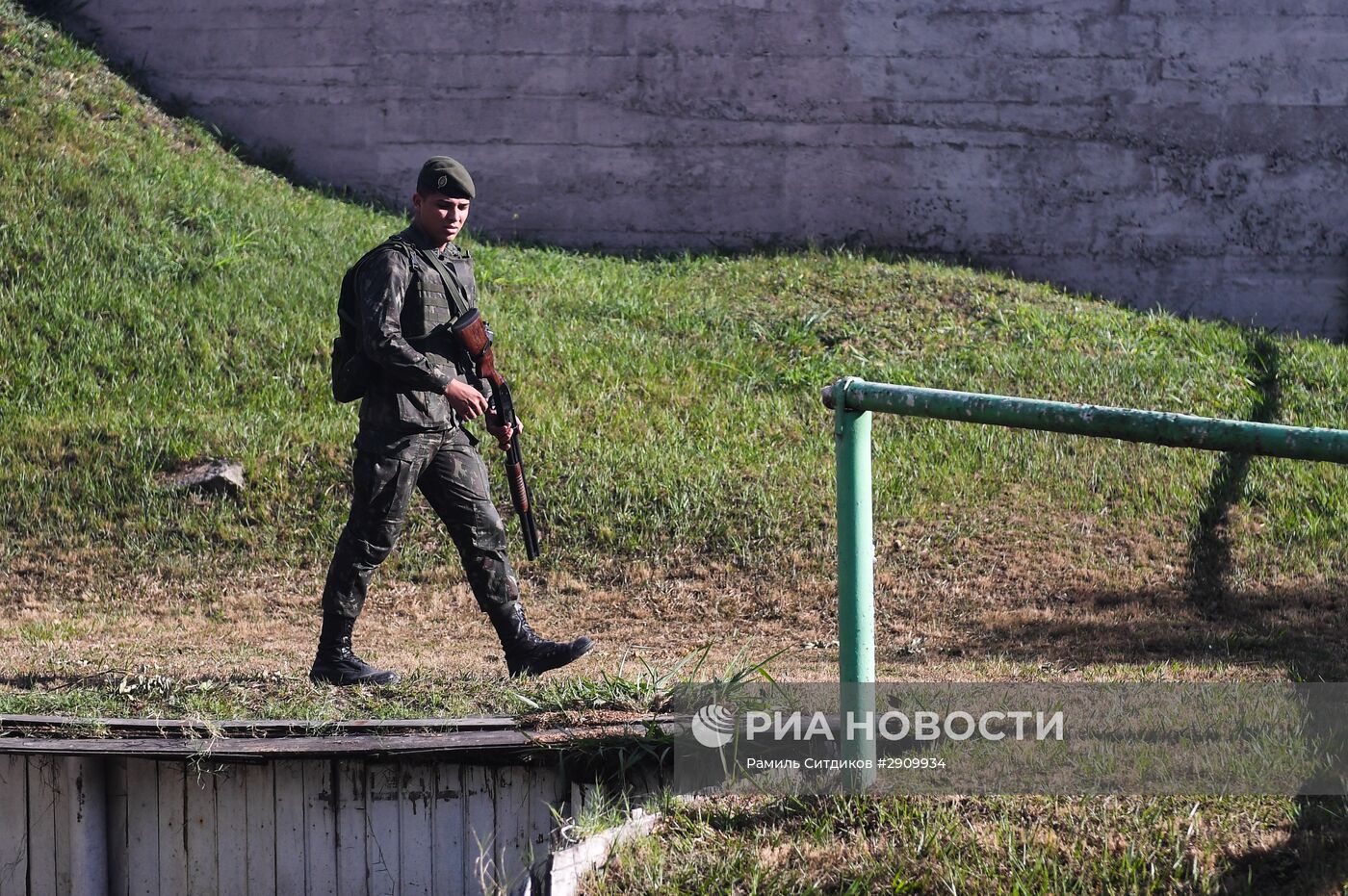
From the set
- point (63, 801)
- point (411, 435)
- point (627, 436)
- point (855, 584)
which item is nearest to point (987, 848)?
point (855, 584)

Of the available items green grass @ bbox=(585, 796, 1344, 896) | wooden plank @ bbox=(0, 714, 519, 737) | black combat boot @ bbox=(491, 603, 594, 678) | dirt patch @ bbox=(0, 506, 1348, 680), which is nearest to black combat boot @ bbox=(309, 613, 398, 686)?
dirt patch @ bbox=(0, 506, 1348, 680)

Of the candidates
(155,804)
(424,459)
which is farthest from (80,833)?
(424,459)

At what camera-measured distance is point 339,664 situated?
4.70m

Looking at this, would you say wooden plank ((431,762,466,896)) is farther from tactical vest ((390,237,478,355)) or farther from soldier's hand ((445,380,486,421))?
tactical vest ((390,237,478,355))

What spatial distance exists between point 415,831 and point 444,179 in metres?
2.19

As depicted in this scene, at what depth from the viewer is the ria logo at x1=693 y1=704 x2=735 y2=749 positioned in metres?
3.50

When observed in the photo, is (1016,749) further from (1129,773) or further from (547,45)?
(547,45)

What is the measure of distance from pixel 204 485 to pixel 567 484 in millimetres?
2004

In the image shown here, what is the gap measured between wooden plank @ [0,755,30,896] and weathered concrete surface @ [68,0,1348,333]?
26.6ft

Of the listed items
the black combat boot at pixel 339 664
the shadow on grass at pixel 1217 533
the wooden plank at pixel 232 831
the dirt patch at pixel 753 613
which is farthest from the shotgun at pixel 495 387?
the shadow on grass at pixel 1217 533

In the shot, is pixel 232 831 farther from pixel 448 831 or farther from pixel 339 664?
pixel 339 664

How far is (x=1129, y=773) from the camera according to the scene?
325cm

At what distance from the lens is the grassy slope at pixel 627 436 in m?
6.41

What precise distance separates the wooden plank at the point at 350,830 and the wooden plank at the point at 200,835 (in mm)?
395
